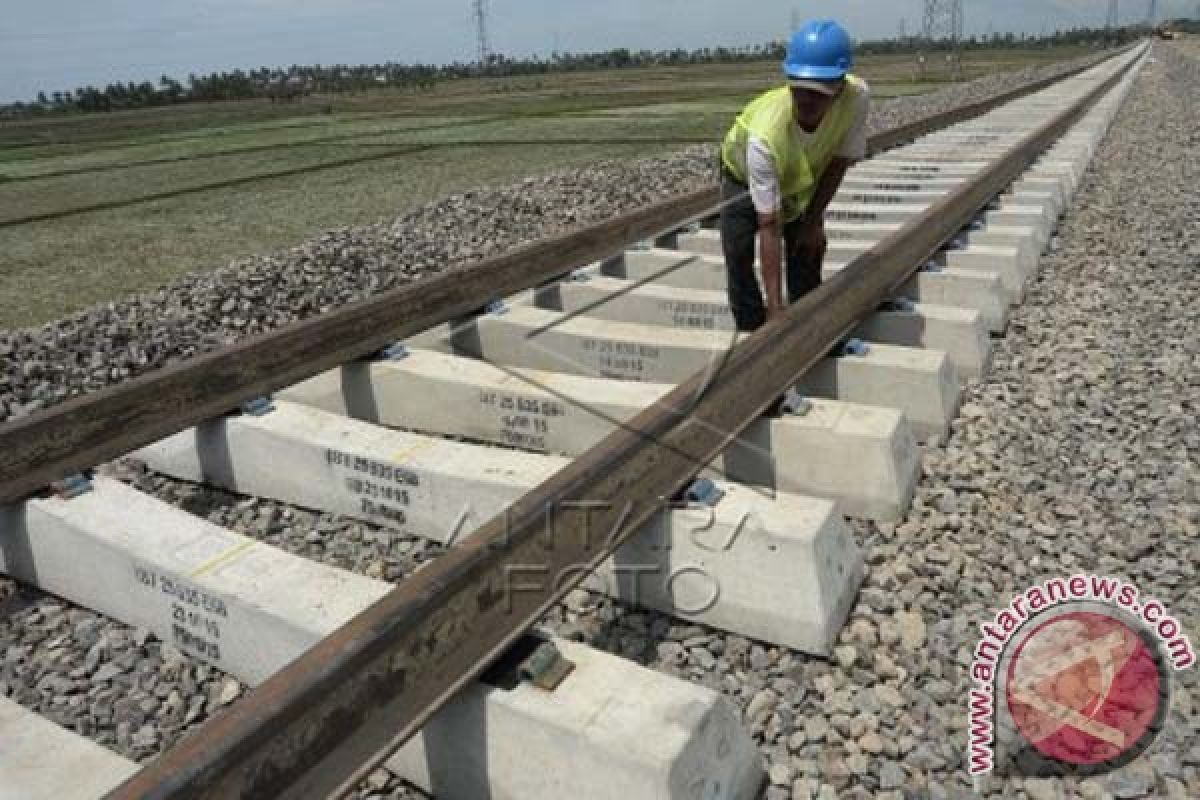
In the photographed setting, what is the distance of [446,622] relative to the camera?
1912mm

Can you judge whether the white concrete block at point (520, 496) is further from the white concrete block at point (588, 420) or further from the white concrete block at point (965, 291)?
the white concrete block at point (965, 291)

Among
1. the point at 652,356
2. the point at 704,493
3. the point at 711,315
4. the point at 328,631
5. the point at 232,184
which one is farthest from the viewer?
the point at 232,184

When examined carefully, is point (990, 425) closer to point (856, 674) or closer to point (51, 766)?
point (856, 674)

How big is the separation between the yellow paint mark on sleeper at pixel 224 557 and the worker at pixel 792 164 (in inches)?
84.4

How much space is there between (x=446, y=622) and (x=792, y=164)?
2910 millimetres

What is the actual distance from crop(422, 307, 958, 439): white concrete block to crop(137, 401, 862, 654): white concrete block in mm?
740

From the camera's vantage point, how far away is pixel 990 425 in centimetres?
365

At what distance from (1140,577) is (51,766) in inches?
112

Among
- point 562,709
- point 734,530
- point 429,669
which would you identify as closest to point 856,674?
point 734,530

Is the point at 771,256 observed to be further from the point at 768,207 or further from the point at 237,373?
the point at 237,373

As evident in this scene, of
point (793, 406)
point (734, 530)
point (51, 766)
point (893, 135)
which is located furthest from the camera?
point (893, 135)

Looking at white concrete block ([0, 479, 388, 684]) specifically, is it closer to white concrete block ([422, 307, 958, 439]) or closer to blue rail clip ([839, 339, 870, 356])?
white concrete block ([422, 307, 958, 439])

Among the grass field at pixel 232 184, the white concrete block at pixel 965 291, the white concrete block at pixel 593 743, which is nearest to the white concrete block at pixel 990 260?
the white concrete block at pixel 965 291

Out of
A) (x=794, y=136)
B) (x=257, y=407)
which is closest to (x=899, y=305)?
(x=794, y=136)
